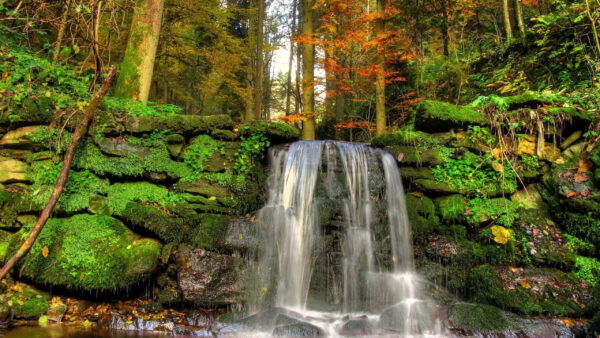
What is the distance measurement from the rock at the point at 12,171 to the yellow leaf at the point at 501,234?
7.91m

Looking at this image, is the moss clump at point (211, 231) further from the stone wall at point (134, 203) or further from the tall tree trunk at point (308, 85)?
the tall tree trunk at point (308, 85)

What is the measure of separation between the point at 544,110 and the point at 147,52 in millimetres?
8495

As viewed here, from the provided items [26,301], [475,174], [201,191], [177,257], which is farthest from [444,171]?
[26,301]

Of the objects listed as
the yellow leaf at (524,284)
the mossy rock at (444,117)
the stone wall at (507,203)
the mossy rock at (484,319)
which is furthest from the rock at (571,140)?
the mossy rock at (484,319)

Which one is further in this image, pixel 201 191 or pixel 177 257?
pixel 201 191

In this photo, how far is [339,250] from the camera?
5168mm

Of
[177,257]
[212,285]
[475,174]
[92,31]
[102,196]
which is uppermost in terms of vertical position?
[92,31]

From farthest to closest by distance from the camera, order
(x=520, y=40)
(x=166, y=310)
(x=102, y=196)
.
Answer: (x=520, y=40) < (x=102, y=196) < (x=166, y=310)

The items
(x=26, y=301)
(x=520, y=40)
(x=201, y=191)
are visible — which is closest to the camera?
(x=26, y=301)

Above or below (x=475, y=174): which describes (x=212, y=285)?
below

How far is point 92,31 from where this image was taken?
15.3 ft

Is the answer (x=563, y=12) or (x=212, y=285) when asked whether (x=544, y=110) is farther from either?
(x=212, y=285)

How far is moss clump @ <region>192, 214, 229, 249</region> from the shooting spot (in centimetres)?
481

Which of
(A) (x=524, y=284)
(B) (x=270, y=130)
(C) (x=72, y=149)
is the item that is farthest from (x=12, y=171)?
(A) (x=524, y=284)
